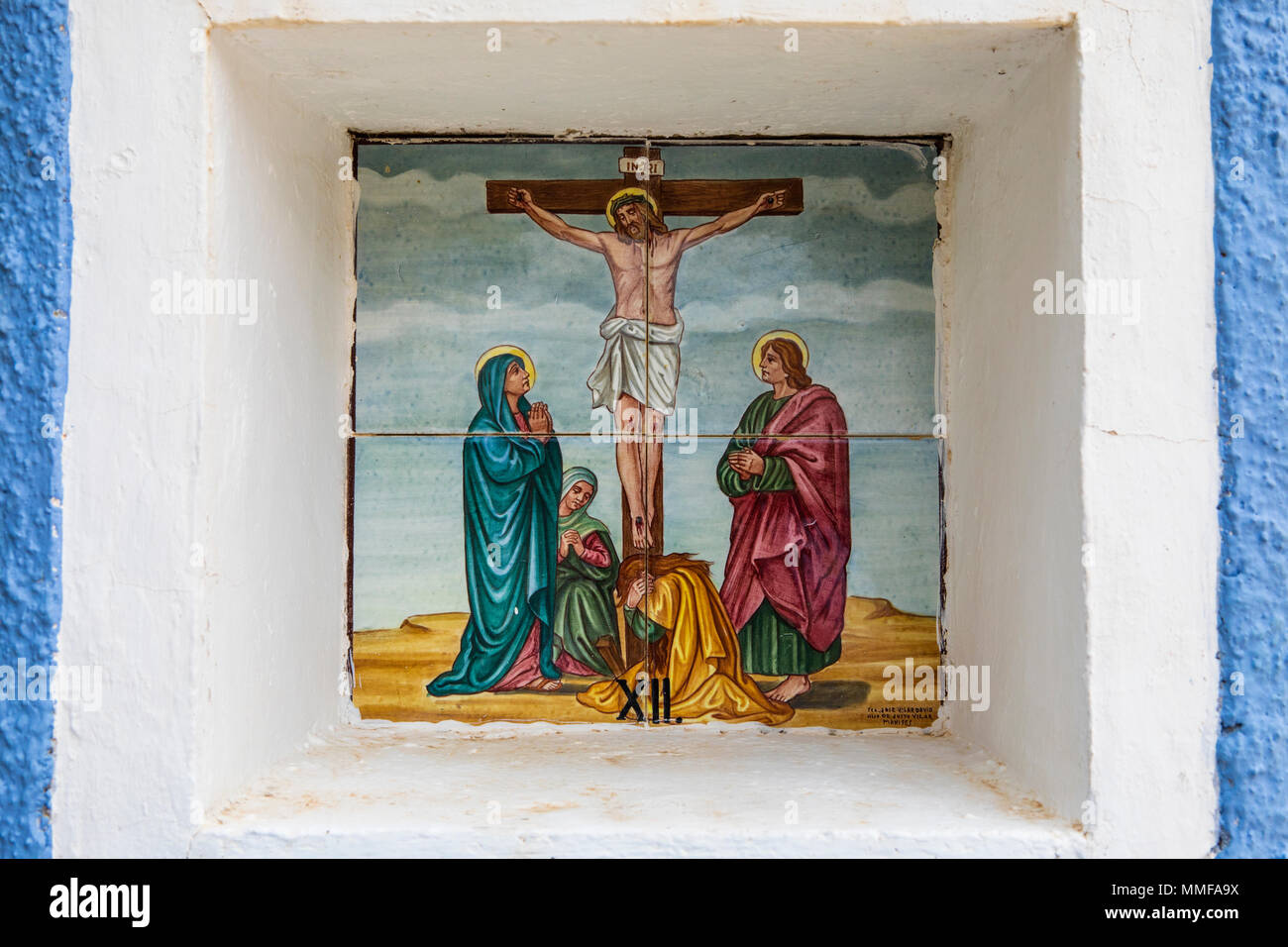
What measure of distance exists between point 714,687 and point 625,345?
3.16 feet

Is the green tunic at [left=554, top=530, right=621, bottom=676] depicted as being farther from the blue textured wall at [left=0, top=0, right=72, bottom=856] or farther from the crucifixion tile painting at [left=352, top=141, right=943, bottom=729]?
the blue textured wall at [left=0, top=0, right=72, bottom=856]

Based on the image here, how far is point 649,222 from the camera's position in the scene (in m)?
2.90

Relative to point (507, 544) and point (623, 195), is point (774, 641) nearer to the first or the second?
point (507, 544)

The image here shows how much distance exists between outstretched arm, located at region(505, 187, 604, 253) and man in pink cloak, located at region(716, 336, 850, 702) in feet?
1.87

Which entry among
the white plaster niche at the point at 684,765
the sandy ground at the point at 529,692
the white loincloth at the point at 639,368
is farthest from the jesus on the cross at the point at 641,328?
the sandy ground at the point at 529,692

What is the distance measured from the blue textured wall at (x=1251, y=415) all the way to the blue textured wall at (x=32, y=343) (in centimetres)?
236

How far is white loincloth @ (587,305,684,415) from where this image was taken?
2.88 m

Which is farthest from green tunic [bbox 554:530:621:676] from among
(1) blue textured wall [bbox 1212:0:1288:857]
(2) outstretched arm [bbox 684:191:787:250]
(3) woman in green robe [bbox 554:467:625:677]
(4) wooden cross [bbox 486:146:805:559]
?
(1) blue textured wall [bbox 1212:0:1288:857]

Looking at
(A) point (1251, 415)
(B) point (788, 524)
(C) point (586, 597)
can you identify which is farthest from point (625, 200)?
(A) point (1251, 415)

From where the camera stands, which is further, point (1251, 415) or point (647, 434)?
point (647, 434)

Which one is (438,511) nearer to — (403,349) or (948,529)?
(403,349)

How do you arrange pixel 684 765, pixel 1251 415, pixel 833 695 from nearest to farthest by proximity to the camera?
pixel 1251 415
pixel 684 765
pixel 833 695

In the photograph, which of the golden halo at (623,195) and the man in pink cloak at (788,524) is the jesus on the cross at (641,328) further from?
the man in pink cloak at (788,524)

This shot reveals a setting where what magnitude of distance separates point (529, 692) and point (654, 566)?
0.48 meters
